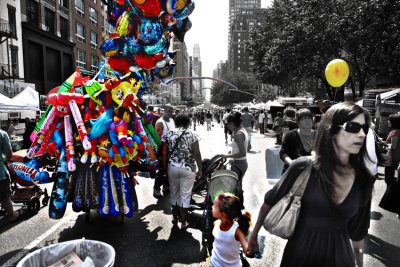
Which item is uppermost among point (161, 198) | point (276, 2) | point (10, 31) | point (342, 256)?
point (276, 2)

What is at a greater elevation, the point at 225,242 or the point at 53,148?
the point at 53,148

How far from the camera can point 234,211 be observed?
2.99m

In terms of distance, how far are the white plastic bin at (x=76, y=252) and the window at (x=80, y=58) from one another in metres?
34.4

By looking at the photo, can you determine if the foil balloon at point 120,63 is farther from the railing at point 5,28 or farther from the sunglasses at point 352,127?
the railing at point 5,28

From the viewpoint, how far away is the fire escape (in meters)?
20.9

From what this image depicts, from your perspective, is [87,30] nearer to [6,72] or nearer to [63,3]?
[63,3]

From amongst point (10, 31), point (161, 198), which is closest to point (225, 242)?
point (161, 198)

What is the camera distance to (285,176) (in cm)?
222

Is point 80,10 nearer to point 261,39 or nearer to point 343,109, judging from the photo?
point 261,39

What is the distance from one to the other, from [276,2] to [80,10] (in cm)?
1983

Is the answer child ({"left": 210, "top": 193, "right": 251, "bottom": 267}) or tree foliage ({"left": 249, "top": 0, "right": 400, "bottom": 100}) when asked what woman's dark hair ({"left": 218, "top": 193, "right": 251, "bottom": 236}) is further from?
tree foliage ({"left": 249, "top": 0, "right": 400, "bottom": 100})

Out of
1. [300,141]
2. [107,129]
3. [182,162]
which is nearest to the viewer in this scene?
[300,141]

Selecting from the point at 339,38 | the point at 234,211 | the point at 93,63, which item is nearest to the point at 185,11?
the point at 234,211

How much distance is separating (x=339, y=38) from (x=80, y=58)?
26318mm
